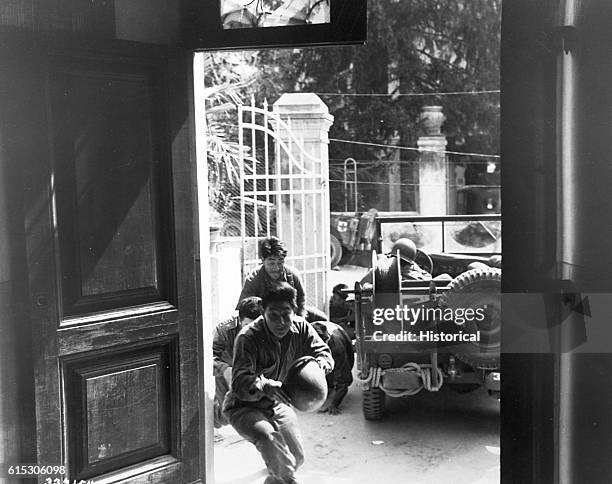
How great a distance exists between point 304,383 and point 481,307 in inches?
45.5

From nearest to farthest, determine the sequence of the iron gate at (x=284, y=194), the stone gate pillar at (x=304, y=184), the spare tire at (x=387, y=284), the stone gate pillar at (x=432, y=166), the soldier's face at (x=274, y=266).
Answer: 1. the soldier's face at (x=274, y=266)
2. the spare tire at (x=387, y=284)
3. the iron gate at (x=284, y=194)
4. the stone gate pillar at (x=304, y=184)
5. the stone gate pillar at (x=432, y=166)

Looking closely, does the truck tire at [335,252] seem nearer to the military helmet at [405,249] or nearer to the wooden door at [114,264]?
the military helmet at [405,249]

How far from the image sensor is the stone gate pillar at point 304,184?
14.0ft

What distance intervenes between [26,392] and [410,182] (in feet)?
21.4

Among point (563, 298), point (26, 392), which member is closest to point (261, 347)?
point (26, 392)

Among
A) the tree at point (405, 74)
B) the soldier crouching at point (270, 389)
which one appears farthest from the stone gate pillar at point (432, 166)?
the soldier crouching at point (270, 389)

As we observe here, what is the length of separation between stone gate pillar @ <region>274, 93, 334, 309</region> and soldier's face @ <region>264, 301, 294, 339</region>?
3.89ft

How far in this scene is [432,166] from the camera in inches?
327

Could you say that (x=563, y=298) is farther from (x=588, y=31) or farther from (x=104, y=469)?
(x=104, y=469)

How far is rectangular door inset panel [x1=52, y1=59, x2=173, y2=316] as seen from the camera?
2213mm

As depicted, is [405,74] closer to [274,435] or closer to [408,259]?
[408,259]

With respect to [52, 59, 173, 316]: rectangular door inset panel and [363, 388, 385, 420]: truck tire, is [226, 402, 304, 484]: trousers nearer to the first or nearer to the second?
[52, 59, 173, 316]: rectangular door inset panel

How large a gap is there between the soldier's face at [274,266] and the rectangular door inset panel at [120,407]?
39.7 inches

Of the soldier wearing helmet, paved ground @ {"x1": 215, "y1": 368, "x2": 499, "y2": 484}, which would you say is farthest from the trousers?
the soldier wearing helmet
